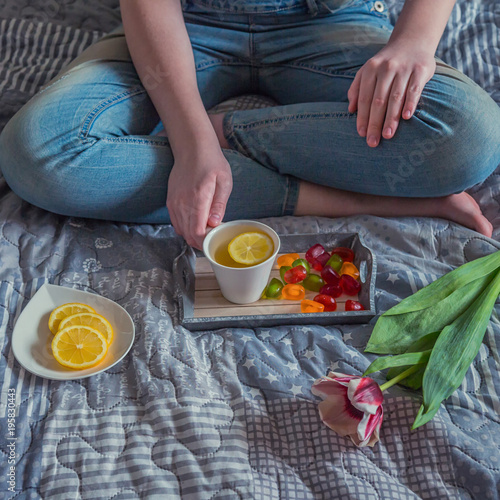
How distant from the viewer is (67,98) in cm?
103

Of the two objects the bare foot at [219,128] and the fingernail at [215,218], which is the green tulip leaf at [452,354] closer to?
the fingernail at [215,218]

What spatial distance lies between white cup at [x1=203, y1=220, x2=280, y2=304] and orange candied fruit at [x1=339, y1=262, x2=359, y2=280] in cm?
14

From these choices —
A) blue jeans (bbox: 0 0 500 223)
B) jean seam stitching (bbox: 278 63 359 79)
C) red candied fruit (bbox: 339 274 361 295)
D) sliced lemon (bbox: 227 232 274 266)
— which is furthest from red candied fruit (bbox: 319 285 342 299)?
jean seam stitching (bbox: 278 63 359 79)

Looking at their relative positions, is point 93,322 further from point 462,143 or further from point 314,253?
point 462,143

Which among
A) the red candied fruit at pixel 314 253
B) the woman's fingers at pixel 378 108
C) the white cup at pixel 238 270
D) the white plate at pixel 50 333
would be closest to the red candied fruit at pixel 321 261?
the red candied fruit at pixel 314 253

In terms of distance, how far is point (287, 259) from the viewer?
943mm

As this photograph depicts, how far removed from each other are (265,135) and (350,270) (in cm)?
31

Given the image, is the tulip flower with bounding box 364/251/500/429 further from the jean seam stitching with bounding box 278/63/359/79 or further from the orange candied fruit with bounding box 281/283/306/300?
the jean seam stitching with bounding box 278/63/359/79

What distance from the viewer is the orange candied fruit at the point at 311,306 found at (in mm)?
863

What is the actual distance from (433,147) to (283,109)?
288 mm

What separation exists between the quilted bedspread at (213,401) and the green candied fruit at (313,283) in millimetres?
74

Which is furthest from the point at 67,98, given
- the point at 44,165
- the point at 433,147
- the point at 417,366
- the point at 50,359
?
the point at 417,366

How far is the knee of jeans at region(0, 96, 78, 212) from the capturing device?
981mm

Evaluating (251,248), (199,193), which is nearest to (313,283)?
(251,248)
